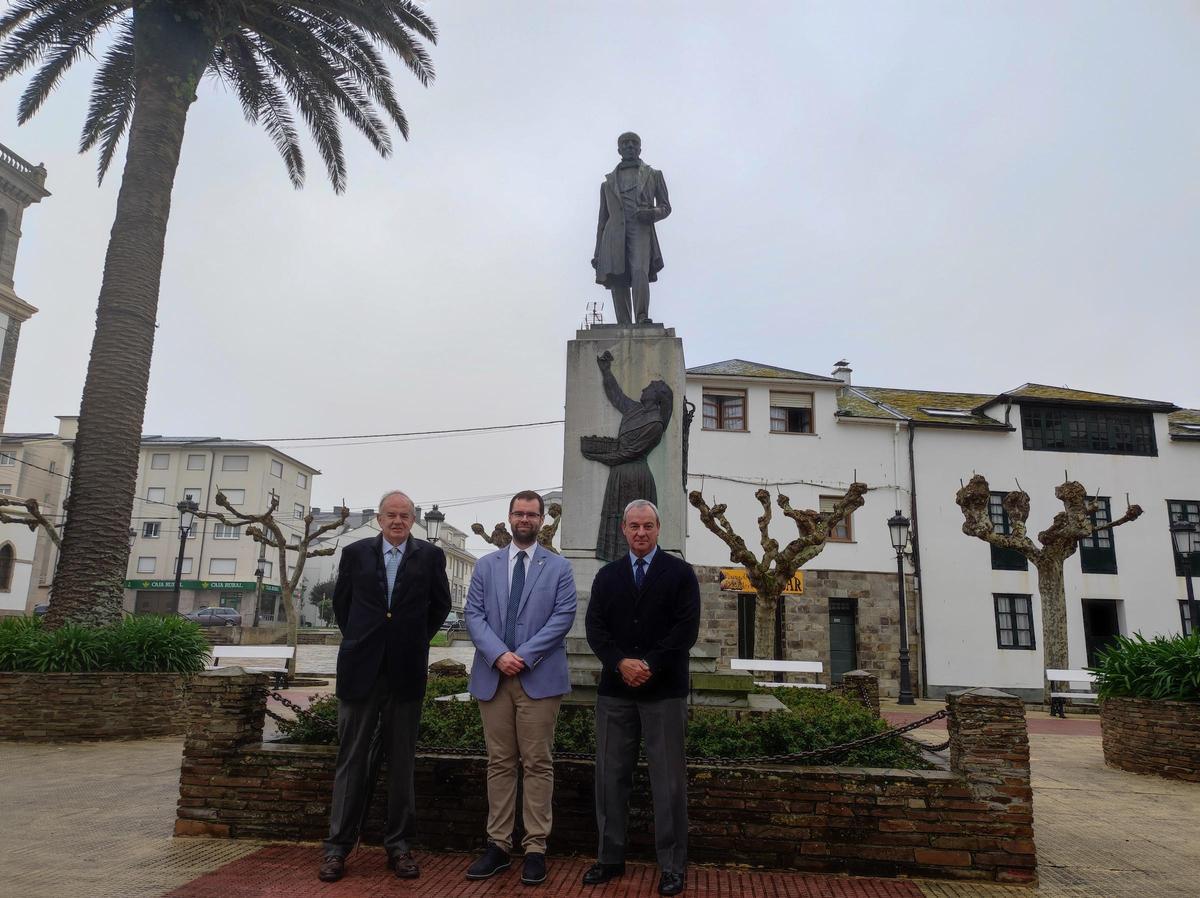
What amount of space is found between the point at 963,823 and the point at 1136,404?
Answer: 2605cm

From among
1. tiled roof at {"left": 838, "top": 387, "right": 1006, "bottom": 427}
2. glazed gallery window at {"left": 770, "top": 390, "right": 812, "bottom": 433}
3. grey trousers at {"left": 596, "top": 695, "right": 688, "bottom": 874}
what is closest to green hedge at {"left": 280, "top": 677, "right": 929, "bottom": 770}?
grey trousers at {"left": 596, "top": 695, "right": 688, "bottom": 874}

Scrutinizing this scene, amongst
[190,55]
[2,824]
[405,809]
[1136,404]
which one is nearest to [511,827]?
[405,809]

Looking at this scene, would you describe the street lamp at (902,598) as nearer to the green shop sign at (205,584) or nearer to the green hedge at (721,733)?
the green hedge at (721,733)

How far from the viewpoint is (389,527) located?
16.1 feet

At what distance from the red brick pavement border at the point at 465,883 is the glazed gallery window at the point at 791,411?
21.9 metres

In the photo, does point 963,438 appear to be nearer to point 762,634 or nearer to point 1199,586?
point 1199,586

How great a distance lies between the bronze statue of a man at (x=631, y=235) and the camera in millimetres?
8406

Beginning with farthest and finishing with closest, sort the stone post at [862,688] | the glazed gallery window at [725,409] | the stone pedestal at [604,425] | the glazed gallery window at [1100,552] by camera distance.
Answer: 1. the glazed gallery window at [725,409]
2. the glazed gallery window at [1100,552]
3. the stone post at [862,688]
4. the stone pedestal at [604,425]

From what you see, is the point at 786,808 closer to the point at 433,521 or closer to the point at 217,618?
the point at 433,521

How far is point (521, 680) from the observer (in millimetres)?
4574

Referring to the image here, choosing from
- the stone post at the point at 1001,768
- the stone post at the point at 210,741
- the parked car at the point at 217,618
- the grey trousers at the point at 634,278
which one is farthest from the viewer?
the parked car at the point at 217,618

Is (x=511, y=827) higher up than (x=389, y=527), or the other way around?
(x=389, y=527)

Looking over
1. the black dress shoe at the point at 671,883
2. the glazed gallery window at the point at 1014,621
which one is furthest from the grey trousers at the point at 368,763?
the glazed gallery window at the point at 1014,621

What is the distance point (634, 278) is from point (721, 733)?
15.0ft
